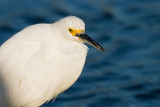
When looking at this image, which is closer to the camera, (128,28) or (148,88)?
(148,88)

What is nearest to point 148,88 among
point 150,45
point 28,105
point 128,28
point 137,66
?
point 137,66

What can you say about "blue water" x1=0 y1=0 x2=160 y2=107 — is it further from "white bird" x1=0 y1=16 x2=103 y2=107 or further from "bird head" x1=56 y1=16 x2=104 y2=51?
"bird head" x1=56 y1=16 x2=104 y2=51

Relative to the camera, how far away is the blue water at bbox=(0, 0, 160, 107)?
8062mm

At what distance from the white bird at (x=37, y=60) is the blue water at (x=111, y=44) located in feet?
6.69

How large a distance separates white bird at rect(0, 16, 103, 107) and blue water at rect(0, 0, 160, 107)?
6.69 feet

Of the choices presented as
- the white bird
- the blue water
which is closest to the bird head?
the white bird

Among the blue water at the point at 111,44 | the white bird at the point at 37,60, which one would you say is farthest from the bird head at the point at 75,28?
the blue water at the point at 111,44

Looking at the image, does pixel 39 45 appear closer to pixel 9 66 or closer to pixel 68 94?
pixel 9 66

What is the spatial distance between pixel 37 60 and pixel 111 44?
385 cm

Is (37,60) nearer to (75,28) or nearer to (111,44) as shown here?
(75,28)

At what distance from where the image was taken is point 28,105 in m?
5.97

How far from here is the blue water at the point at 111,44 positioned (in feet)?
26.5

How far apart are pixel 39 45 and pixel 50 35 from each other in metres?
0.19

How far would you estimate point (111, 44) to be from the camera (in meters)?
9.39
